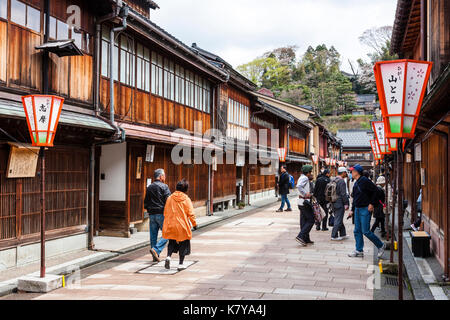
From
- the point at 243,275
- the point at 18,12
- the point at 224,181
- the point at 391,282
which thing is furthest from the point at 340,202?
the point at 224,181

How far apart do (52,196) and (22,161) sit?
54.8 inches

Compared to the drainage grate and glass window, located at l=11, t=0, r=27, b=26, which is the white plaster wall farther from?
the drainage grate

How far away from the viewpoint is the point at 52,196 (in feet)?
33.3

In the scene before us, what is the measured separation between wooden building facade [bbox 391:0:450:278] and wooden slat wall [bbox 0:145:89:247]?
27.4 feet

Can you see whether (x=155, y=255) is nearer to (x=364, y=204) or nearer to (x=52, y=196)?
(x=52, y=196)

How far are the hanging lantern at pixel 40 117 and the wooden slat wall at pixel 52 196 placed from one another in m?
1.56

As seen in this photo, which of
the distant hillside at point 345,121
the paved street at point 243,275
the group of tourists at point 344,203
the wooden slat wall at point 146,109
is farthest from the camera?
the distant hillside at point 345,121

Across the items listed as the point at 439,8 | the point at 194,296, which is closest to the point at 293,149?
the point at 439,8

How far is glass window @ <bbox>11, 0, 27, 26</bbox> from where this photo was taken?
8.77 m

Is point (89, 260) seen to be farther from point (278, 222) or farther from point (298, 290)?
point (278, 222)

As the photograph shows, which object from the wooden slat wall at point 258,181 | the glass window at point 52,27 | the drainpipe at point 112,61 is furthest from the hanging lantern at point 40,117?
the wooden slat wall at point 258,181

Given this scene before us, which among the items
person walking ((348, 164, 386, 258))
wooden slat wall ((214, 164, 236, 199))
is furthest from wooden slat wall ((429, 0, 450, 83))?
wooden slat wall ((214, 164, 236, 199))

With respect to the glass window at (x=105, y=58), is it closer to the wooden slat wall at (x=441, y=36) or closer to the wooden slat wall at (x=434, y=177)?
the wooden slat wall at (x=441, y=36)

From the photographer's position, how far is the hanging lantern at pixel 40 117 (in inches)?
300
